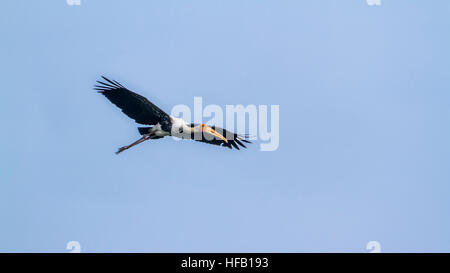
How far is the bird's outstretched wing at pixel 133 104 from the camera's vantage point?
58.9ft

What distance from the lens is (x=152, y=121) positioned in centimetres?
1898

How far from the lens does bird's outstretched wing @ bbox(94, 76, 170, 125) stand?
1794 centimetres

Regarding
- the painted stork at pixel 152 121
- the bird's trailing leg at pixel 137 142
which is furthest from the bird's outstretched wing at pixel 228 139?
the bird's trailing leg at pixel 137 142

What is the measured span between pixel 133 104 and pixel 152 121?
0.97 m

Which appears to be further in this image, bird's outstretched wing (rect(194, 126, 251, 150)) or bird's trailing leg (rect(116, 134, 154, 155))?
bird's outstretched wing (rect(194, 126, 251, 150))

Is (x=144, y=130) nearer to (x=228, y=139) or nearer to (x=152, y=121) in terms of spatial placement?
(x=152, y=121)

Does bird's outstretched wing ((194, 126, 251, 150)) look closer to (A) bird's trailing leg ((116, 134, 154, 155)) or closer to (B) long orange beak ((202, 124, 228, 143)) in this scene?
(B) long orange beak ((202, 124, 228, 143))

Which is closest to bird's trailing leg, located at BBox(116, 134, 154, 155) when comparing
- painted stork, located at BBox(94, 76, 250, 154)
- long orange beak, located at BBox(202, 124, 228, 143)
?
painted stork, located at BBox(94, 76, 250, 154)
